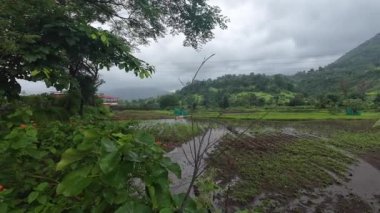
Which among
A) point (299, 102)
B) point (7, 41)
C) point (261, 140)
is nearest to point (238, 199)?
point (7, 41)

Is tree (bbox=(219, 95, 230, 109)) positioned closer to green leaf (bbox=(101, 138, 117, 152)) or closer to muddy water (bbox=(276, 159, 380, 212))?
green leaf (bbox=(101, 138, 117, 152))

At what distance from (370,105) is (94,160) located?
5339 cm

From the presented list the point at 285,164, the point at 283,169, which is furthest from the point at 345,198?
the point at 285,164

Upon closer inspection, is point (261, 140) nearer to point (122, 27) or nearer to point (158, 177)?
point (122, 27)

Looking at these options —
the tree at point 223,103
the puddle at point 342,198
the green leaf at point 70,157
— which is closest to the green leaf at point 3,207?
the green leaf at point 70,157

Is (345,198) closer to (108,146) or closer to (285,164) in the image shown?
(285,164)

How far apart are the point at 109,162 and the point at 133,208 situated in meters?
0.18

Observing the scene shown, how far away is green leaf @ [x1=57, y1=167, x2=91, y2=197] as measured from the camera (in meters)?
1.16

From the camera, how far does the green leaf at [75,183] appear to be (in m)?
1.16

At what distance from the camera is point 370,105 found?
4819 cm

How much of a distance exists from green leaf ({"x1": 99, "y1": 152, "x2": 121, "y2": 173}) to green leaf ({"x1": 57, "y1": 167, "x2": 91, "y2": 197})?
117 mm

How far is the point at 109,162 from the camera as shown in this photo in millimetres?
→ 1102

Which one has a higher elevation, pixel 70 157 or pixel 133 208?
pixel 70 157

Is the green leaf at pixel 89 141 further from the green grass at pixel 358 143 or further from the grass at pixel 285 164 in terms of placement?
the green grass at pixel 358 143
